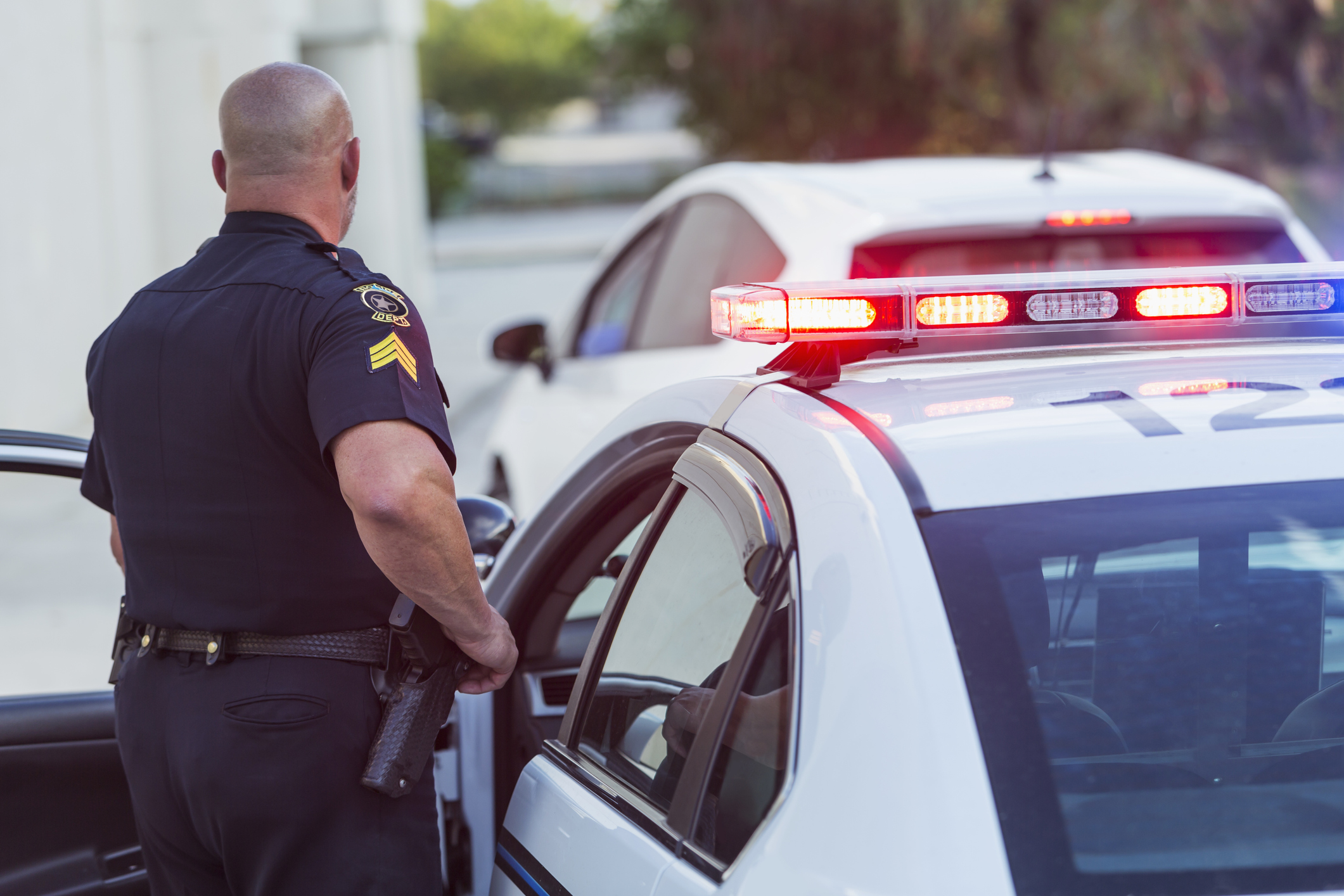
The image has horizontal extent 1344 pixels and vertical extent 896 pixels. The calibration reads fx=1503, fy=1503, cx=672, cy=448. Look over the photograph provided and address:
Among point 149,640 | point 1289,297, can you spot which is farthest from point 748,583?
point 149,640

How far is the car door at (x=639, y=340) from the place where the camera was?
441cm

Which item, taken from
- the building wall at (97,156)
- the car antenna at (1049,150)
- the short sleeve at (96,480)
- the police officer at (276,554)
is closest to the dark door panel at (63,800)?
the short sleeve at (96,480)

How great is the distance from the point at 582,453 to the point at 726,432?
0.65 meters

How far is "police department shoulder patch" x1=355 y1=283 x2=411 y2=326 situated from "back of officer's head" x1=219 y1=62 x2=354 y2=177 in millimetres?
277

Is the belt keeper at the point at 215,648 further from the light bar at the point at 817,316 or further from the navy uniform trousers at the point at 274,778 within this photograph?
the light bar at the point at 817,316

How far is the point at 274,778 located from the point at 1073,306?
1.23 m

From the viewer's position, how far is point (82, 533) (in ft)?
27.1

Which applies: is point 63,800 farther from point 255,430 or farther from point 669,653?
point 669,653

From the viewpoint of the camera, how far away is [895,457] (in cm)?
160

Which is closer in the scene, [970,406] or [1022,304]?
[970,406]

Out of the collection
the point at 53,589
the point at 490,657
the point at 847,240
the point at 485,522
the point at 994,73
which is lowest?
the point at 53,589

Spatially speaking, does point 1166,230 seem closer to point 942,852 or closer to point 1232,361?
point 1232,361

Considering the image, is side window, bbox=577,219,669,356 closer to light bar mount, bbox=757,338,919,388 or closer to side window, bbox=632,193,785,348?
side window, bbox=632,193,785,348

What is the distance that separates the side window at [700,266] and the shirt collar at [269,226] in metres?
2.06
